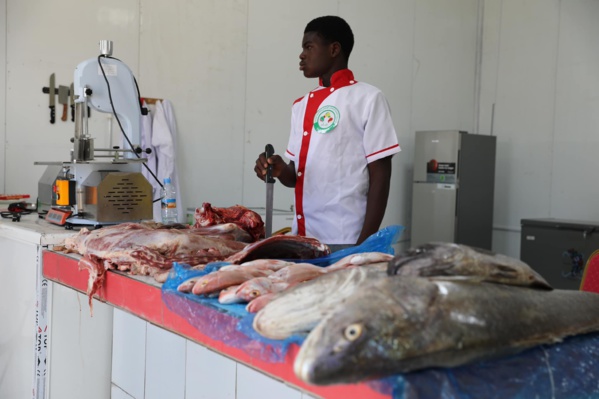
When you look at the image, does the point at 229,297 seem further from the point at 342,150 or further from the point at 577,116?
the point at 577,116

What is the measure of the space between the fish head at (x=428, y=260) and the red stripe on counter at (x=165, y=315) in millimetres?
203

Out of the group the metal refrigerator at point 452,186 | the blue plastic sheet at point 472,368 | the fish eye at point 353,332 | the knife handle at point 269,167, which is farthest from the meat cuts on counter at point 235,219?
the metal refrigerator at point 452,186

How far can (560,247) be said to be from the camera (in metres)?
5.88

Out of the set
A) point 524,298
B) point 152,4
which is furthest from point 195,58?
point 524,298

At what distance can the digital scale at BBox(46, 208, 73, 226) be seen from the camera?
8.35 ft

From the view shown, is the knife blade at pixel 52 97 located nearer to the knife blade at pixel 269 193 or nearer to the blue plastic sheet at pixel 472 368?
the knife blade at pixel 269 193

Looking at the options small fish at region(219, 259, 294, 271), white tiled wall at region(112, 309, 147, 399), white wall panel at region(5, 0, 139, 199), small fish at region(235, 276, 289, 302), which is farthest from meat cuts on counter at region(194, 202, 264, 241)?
white wall panel at region(5, 0, 139, 199)

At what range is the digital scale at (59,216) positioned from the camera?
2545 millimetres

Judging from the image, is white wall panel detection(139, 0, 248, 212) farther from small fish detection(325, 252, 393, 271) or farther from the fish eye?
the fish eye

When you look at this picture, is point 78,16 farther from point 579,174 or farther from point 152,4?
point 579,174

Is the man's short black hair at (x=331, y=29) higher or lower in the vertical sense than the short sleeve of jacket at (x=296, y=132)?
higher

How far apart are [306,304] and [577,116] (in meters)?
6.48

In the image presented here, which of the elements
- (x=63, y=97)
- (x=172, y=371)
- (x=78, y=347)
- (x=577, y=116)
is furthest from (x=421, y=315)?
(x=577, y=116)

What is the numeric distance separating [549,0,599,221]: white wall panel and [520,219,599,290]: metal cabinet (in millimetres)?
867
